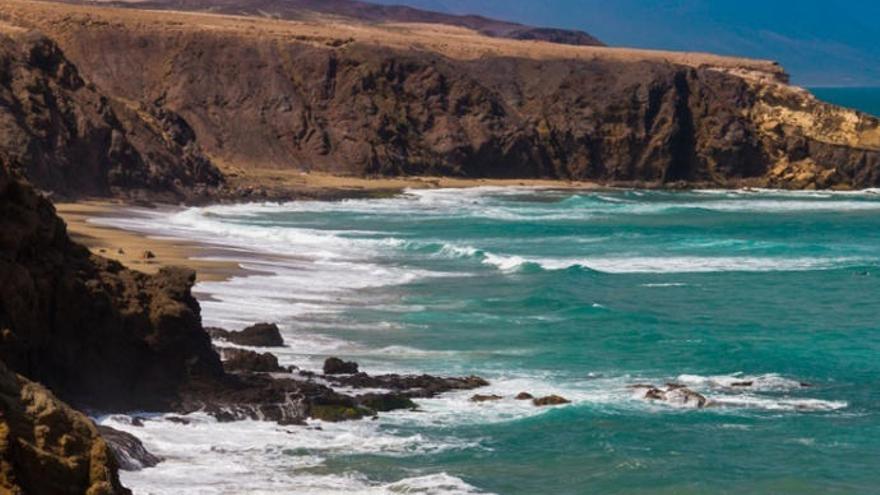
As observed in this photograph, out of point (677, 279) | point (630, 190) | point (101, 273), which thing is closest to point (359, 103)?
point (630, 190)

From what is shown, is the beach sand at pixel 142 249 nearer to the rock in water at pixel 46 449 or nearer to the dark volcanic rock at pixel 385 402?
the dark volcanic rock at pixel 385 402

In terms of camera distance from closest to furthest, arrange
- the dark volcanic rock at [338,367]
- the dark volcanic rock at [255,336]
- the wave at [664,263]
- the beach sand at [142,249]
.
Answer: the dark volcanic rock at [338,367] → the dark volcanic rock at [255,336] → the beach sand at [142,249] → the wave at [664,263]

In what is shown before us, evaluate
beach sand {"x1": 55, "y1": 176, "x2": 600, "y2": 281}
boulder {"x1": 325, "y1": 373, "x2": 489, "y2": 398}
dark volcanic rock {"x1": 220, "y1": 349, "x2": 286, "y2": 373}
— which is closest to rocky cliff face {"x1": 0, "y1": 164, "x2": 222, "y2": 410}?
dark volcanic rock {"x1": 220, "y1": 349, "x2": 286, "y2": 373}

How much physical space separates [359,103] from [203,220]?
34852 mm

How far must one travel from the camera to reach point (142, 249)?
144 ft

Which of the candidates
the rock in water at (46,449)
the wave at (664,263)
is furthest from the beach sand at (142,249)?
the rock in water at (46,449)

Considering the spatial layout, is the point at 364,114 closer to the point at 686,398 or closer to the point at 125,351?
the point at 686,398

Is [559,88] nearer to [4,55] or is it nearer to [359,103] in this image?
[359,103]

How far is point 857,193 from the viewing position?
296 ft

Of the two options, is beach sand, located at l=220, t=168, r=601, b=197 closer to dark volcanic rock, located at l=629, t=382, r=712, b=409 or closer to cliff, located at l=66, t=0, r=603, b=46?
dark volcanic rock, located at l=629, t=382, r=712, b=409

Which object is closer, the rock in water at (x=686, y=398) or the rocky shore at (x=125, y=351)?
the rocky shore at (x=125, y=351)

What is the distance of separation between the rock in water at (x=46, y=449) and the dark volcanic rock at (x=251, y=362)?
1347cm

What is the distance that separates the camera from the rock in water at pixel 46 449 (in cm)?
1249

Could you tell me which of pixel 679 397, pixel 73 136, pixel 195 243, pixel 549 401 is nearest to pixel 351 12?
pixel 73 136
